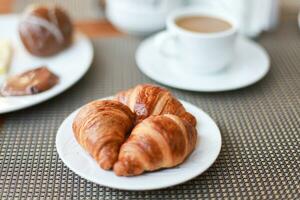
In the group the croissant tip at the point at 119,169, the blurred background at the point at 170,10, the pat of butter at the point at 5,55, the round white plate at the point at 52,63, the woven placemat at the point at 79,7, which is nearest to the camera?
the croissant tip at the point at 119,169

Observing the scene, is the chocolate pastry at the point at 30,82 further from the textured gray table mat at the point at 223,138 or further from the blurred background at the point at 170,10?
the blurred background at the point at 170,10

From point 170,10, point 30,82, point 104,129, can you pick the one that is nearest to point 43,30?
point 30,82

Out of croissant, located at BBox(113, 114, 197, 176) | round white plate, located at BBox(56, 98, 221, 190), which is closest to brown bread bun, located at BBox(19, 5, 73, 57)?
round white plate, located at BBox(56, 98, 221, 190)

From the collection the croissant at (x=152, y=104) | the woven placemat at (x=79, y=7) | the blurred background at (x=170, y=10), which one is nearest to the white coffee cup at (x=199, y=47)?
the blurred background at (x=170, y=10)

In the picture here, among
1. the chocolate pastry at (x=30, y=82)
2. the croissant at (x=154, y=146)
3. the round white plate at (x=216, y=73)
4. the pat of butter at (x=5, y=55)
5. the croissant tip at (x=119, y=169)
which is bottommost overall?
the pat of butter at (x=5, y=55)

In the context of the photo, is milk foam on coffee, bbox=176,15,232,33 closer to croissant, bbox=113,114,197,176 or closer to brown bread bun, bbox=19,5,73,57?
brown bread bun, bbox=19,5,73,57

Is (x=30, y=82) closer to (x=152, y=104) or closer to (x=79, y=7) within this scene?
(x=152, y=104)

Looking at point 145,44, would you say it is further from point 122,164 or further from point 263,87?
point 122,164
